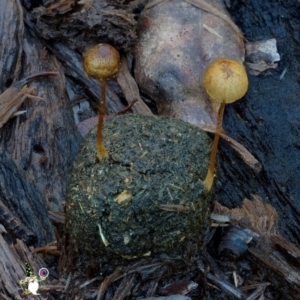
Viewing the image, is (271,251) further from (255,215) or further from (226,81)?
(226,81)

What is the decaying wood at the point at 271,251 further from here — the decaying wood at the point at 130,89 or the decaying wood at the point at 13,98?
the decaying wood at the point at 13,98

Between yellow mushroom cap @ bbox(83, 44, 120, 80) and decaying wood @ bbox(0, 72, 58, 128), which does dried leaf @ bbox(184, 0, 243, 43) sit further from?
yellow mushroom cap @ bbox(83, 44, 120, 80)

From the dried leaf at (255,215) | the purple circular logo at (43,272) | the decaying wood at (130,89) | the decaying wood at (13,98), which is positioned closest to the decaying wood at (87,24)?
the decaying wood at (130,89)

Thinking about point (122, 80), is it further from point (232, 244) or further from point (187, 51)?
point (232, 244)

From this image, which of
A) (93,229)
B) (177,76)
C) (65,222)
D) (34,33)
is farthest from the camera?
(34,33)

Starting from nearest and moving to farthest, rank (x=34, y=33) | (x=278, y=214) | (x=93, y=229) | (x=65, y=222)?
(x=93, y=229) < (x=65, y=222) < (x=278, y=214) < (x=34, y=33)

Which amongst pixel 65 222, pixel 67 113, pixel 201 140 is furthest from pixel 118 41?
pixel 65 222
